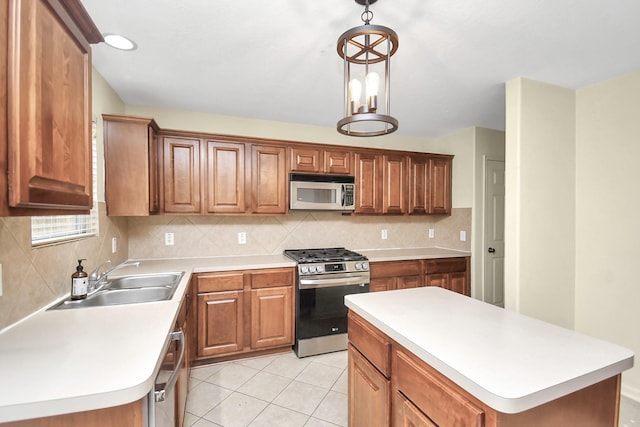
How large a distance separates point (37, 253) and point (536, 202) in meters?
3.22

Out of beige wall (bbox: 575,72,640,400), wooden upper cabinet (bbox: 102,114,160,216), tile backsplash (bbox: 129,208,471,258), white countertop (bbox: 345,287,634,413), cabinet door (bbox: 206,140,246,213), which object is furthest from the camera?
tile backsplash (bbox: 129,208,471,258)

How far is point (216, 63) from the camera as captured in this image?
2076 millimetres

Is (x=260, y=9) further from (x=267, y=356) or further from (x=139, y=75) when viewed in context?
(x=267, y=356)

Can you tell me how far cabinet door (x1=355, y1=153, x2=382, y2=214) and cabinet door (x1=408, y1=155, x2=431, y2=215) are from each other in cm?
43

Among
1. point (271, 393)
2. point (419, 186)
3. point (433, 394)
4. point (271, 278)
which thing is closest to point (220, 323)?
point (271, 278)

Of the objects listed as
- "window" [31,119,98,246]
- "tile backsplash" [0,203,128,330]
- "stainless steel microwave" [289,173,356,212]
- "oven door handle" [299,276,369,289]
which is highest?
"stainless steel microwave" [289,173,356,212]

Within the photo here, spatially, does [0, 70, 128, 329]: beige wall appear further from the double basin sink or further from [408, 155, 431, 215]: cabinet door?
[408, 155, 431, 215]: cabinet door

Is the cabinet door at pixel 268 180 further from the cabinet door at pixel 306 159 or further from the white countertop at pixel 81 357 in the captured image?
the white countertop at pixel 81 357

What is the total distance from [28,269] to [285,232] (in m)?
2.24

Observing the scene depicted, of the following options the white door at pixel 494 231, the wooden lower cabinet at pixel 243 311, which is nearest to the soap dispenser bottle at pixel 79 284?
the wooden lower cabinet at pixel 243 311

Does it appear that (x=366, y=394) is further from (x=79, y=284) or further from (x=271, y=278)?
(x=79, y=284)

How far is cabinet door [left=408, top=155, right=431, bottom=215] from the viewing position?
3660 millimetres

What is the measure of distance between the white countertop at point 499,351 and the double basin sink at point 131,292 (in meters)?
1.37

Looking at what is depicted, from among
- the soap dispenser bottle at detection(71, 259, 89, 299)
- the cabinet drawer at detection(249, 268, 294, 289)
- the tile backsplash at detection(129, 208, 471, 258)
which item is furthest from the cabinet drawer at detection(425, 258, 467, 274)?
the soap dispenser bottle at detection(71, 259, 89, 299)
